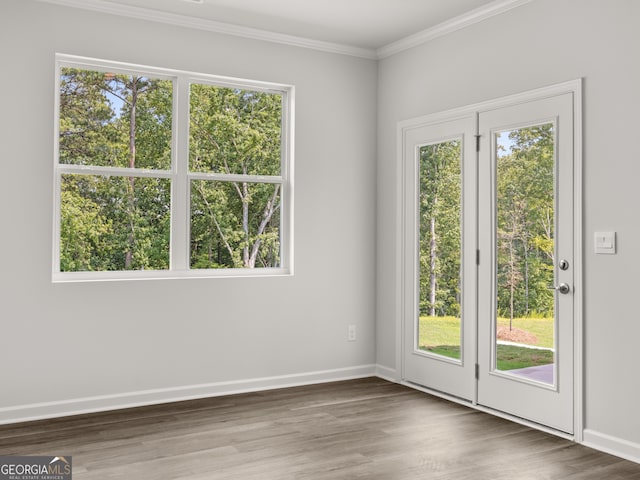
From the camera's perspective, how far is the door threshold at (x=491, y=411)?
3641mm

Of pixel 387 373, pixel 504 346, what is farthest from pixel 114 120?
pixel 504 346

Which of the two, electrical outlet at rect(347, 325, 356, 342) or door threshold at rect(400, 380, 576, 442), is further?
electrical outlet at rect(347, 325, 356, 342)

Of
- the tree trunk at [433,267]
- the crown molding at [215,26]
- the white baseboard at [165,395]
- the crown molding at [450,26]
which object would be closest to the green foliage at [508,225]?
A: the tree trunk at [433,267]

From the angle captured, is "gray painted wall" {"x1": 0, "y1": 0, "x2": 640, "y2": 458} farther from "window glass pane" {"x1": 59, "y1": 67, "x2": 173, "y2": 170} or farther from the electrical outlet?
"window glass pane" {"x1": 59, "y1": 67, "x2": 173, "y2": 170}

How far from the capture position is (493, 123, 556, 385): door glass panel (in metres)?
3.72

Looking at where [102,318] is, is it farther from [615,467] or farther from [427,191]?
[615,467]

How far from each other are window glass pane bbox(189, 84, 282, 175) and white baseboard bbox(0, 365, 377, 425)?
1.64m

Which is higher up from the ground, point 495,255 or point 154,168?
point 154,168

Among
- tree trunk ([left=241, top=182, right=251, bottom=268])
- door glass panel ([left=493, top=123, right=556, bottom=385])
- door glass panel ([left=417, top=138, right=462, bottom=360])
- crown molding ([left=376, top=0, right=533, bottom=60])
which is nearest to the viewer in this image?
door glass panel ([left=493, top=123, right=556, bottom=385])

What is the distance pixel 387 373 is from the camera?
5.11m

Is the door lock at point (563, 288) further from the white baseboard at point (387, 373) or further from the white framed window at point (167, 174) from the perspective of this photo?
the white framed window at point (167, 174)

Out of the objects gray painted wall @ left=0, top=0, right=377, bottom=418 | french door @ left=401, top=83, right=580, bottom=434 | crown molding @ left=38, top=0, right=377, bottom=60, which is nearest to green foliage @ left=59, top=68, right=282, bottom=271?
gray painted wall @ left=0, top=0, right=377, bottom=418

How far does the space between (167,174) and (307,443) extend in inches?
85.8

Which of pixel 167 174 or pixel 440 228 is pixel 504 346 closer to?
pixel 440 228
